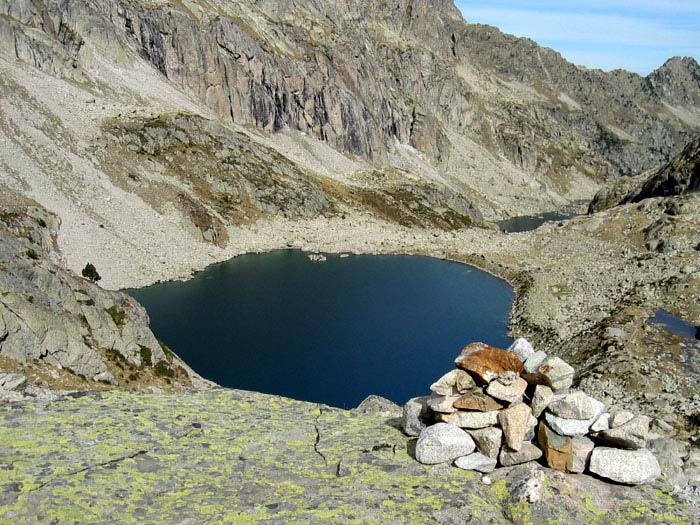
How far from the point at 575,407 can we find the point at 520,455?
1262mm

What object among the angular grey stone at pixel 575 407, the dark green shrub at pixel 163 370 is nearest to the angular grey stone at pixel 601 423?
the angular grey stone at pixel 575 407

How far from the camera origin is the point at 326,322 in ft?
223

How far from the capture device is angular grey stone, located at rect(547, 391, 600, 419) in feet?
29.3

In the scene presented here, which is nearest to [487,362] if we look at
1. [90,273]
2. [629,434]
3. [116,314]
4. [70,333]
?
[629,434]

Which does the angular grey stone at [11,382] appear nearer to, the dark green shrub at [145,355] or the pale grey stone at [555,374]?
the pale grey stone at [555,374]

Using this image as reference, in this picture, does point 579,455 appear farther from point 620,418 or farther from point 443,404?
point 443,404

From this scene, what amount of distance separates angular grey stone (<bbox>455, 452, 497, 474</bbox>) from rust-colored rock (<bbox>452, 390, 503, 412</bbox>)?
2.81 ft

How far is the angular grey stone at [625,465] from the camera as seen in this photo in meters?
8.25

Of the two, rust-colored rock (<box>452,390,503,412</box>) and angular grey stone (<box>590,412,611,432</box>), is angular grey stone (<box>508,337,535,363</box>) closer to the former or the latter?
rust-colored rock (<box>452,390,503,412</box>)

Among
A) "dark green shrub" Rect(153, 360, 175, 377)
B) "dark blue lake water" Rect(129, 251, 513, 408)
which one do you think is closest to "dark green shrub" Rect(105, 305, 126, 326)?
"dark green shrub" Rect(153, 360, 175, 377)

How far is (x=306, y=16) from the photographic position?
195 metres

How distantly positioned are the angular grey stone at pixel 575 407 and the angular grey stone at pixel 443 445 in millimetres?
1592

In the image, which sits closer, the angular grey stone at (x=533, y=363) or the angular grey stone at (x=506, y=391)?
the angular grey stone at (x=506, y=391)

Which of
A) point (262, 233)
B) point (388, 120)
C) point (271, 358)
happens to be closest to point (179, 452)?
point (271, 358)
